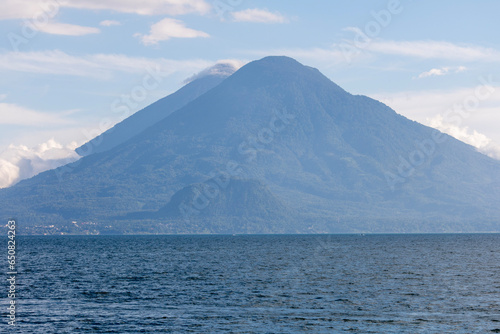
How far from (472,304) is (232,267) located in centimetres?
6252

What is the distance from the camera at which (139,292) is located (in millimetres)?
86750

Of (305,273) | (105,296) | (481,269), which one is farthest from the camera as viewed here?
(481,269)

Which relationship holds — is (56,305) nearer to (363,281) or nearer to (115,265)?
(363,281)

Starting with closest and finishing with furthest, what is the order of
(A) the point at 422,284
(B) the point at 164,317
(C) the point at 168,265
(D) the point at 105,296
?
(B) the point at 164,317
(D) the point at 105,296
(A) the point at 422,284
(C) the point at 168,265

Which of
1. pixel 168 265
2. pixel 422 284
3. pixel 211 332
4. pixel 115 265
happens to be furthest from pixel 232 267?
pixel 211 332

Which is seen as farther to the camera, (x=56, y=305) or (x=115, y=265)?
(x=115, y=265)

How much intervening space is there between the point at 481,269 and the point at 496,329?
226 ft

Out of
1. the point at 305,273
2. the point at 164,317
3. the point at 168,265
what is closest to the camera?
the point at 164,317

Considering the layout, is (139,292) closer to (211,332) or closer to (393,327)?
(211,332)

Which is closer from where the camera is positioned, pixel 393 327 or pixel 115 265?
pixel 393 327

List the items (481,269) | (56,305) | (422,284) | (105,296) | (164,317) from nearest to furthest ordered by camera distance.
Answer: (164,317) → (56,305) → (105,296) → (422,284) → (481,269)

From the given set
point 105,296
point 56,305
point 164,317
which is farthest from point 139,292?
point 164,317

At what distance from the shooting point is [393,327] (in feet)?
200

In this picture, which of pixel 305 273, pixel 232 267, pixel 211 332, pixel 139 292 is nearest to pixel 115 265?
pixel 232 267
